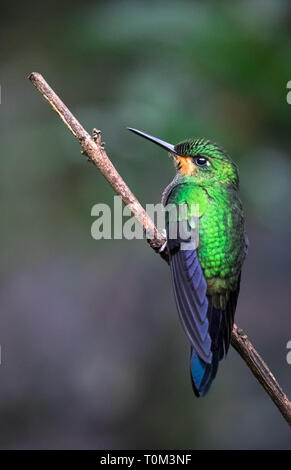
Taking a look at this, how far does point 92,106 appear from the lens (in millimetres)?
3068

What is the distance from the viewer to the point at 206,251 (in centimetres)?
216

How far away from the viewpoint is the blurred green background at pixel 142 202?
284 cm

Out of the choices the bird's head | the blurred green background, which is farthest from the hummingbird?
the blurred green background

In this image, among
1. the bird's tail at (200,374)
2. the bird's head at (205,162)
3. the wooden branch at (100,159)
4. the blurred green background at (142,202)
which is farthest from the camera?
the blurred green background at (142,202)

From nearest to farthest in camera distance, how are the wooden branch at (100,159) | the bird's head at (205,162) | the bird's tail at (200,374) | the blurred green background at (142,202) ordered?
the bird's tail at (200,374), the wooden branch at (100,159), the bird's head at (205,162), the blurred green background at (142,202)

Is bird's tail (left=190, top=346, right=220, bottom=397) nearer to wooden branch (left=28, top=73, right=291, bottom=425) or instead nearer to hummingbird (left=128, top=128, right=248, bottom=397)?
hummingbird (left=128, top=128, right=248, bottom=397)

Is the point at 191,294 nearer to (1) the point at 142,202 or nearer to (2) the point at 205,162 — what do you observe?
(2) the point at 205,162

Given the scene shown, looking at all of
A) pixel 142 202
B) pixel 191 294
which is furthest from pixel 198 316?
pixel 142 202

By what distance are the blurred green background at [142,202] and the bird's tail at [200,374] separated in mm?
1072

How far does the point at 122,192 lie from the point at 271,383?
2.54 feet

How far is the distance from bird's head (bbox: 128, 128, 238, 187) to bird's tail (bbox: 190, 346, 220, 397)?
0.73 metres

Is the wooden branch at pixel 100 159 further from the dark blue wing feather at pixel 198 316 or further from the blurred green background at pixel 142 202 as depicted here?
the blurred green background at pixel 142 202

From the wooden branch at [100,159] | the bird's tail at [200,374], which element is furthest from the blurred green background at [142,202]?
the bird's tail at [200,374]

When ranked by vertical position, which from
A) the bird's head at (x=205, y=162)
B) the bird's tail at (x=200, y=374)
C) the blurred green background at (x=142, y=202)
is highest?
the blurred green background at (x=142, y=202)
